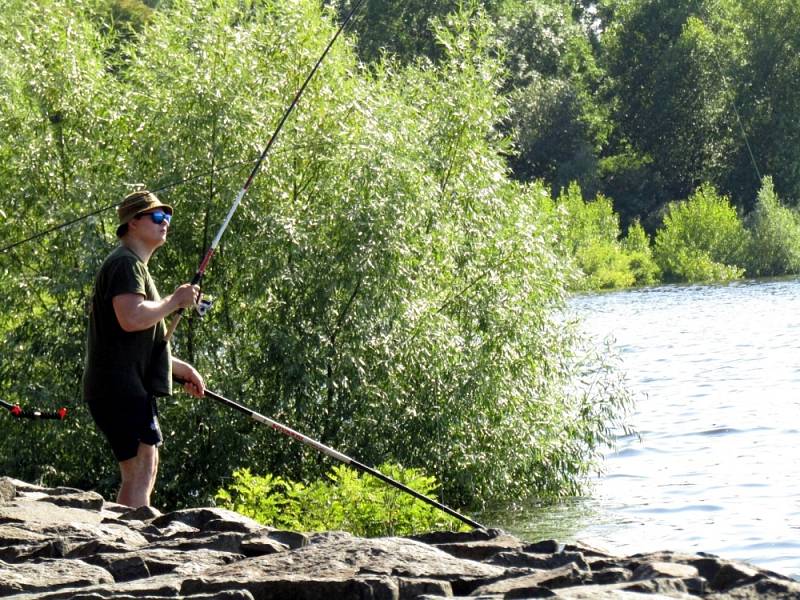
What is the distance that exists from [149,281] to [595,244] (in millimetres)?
41851

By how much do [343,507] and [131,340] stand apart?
2.85 metres

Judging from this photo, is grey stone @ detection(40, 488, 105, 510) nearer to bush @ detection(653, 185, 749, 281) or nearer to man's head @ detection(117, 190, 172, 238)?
man's head @ detection(117, 190, 172, 238)

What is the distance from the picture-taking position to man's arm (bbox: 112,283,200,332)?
6699mm

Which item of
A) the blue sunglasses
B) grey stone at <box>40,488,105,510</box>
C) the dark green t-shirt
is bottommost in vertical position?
grey stone at <box>40,488,105,510</box>

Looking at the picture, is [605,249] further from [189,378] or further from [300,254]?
[189,378]

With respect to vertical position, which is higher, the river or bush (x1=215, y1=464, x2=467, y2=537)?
bush (x1=215, y1=464, x2=467, y2=537)

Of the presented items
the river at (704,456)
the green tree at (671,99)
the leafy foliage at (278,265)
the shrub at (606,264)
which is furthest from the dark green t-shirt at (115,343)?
the green tree at (671,99)

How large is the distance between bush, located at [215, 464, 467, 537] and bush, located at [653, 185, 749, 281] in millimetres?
38530

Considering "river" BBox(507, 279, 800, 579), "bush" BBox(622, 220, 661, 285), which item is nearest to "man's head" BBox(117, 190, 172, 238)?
"river" BBox(507, 279, 800, 579)

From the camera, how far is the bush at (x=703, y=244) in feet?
155

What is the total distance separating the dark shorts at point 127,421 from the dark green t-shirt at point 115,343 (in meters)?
0.04

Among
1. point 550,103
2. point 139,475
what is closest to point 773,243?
point 550,103

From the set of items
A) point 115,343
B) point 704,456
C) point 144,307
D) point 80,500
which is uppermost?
point 144,307

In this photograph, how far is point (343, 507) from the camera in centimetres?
937
